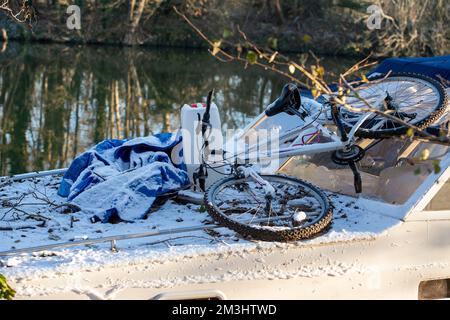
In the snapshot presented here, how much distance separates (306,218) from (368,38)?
27567mm

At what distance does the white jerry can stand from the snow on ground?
1.40 feet

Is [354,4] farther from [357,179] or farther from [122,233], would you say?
[122,233]

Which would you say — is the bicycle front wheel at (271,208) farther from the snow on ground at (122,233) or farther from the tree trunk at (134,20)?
the tree trunk at (134,20)

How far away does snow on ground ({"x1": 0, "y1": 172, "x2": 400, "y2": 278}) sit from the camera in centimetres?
430

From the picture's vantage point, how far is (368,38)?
31.3 m

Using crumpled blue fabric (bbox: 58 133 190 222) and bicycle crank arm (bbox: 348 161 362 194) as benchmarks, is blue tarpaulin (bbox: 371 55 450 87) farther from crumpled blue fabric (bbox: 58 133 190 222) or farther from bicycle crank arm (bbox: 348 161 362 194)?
crumpled blue fabric (bbox: 58 133 190 222)

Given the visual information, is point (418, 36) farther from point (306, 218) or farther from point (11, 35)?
point (306, 218)

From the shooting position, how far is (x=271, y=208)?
500 cm

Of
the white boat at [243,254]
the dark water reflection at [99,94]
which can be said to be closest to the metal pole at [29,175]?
the white boat at [243,254]

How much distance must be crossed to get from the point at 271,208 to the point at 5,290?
74.8 inches

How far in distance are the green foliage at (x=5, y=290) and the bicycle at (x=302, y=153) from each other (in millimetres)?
1404

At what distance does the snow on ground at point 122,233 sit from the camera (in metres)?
4.30

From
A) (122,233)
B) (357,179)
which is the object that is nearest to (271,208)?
(357,179)
